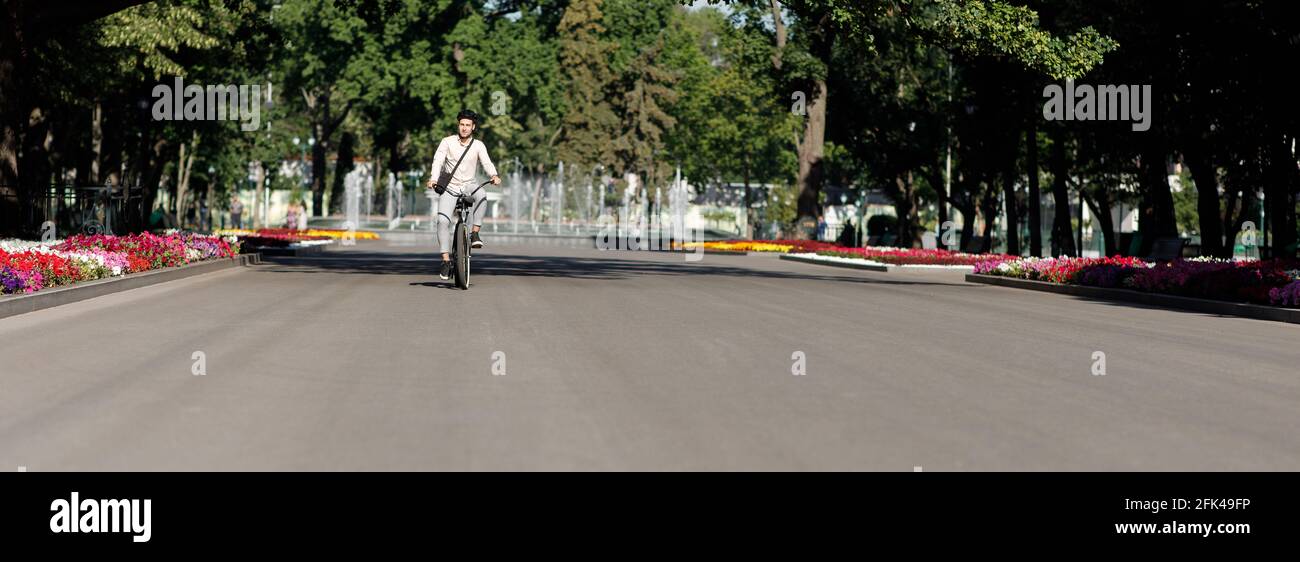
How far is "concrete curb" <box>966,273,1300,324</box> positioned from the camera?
17.7 m

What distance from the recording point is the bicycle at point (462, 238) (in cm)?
1820

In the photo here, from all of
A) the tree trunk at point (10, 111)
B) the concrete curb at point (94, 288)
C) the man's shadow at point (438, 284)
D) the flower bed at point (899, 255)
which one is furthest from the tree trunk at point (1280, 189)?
the tree trunk at point (10, 111)

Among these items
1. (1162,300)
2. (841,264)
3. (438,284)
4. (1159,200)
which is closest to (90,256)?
(438,284)

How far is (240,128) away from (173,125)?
36.4ft

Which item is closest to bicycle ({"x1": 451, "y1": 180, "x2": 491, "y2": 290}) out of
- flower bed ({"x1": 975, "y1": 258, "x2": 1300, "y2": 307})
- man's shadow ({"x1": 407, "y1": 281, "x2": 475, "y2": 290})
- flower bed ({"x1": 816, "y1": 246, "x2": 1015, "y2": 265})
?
man's shadow ({"x1": 407, "y1": 281, "x2": 475, "y2": 290})

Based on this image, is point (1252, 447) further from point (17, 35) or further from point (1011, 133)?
point (1011, 133)

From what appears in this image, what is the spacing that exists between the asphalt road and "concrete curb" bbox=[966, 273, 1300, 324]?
3.13 ft

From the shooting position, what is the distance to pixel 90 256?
Answer: 1944 cm

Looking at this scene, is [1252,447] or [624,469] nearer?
[624,469]

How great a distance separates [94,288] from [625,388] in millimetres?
10749

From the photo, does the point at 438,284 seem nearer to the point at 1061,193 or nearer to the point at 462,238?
the point at 462,238

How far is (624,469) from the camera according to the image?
6.21m
